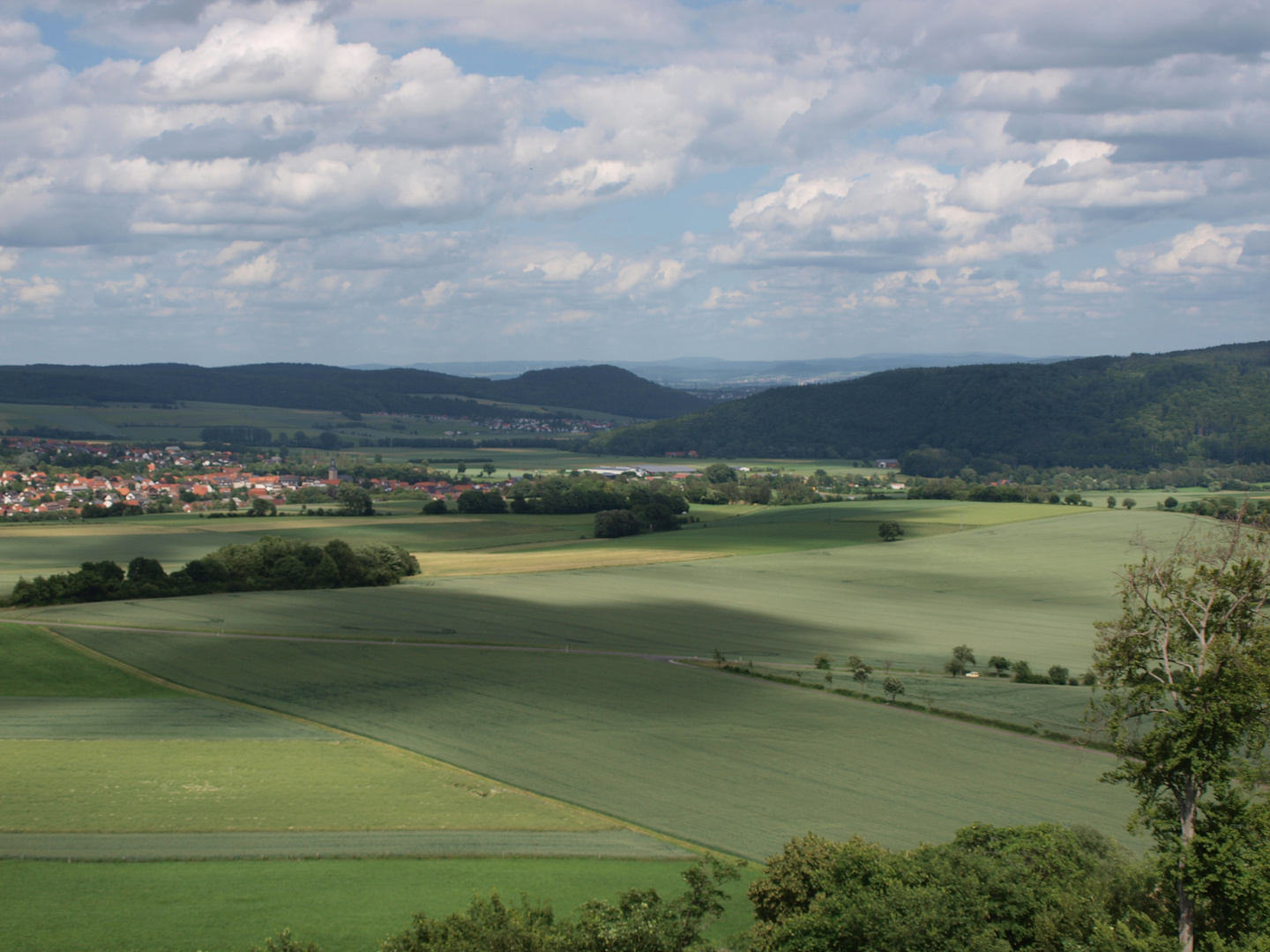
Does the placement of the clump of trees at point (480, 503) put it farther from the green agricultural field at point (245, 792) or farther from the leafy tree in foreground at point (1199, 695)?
the leafy tree in foreground at point (1199, 695)

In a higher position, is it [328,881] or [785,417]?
[785,417]

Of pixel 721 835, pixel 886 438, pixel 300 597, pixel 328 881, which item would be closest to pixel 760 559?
pixel 300 597

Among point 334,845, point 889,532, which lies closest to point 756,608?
point 889,532

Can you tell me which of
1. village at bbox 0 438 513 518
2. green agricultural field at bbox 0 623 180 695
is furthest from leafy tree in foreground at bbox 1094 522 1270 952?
village at bbox 0 438 513 518

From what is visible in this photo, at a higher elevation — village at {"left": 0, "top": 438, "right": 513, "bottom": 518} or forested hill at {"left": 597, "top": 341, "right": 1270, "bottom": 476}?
forested hill at {"left": 597, "top": 341, "right": 1270, "bottom": 476}

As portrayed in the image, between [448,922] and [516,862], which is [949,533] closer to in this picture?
[516,862]

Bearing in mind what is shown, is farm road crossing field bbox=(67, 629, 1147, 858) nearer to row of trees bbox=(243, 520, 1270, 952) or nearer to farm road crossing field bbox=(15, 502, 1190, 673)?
farm road crossing field bbox=(15, 502, 1190, 673)

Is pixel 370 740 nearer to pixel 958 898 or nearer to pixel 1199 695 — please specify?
pixel 958 898
